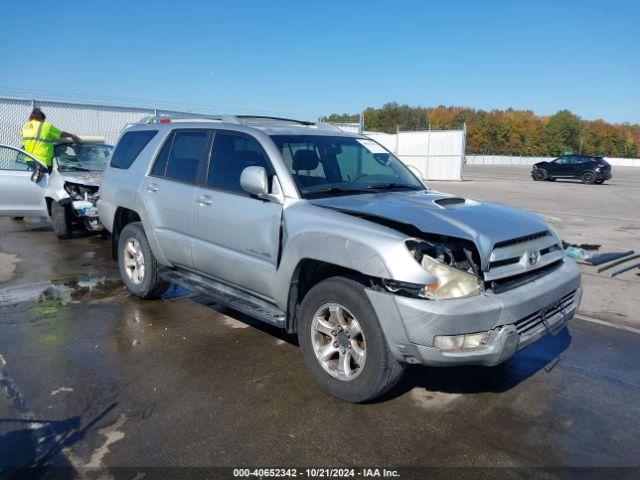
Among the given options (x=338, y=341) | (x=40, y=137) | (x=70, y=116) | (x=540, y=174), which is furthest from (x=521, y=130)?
(x=338, y=341)

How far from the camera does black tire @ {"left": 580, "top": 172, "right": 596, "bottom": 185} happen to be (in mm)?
27608

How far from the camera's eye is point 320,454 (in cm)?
298

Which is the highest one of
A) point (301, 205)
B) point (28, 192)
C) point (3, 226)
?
point (301, 205)

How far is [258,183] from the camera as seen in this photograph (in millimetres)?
3969

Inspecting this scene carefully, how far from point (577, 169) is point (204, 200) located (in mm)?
28155

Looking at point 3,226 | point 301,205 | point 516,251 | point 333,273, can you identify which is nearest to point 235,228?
point 301,205

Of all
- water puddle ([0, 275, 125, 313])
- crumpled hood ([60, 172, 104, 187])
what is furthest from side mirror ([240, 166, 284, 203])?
crumpled hood ([60, 172, 104, 187])

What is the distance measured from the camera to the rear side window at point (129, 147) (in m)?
5.80

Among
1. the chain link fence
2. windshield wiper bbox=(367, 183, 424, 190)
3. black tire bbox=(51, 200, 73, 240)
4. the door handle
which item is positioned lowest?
black tire bbox=(51, 200, 73, 240)

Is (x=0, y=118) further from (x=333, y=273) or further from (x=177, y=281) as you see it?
(x=333, y=273)

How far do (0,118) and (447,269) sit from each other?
1387 cm

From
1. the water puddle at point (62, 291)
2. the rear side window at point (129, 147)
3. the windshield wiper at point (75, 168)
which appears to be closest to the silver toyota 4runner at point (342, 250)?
the rear side window at point (129, 147)

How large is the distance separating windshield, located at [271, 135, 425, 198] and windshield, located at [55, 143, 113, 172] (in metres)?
6.48

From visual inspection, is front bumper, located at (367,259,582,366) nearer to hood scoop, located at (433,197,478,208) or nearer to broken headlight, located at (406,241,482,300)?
broken headlight, located at (406,241,482,300)
